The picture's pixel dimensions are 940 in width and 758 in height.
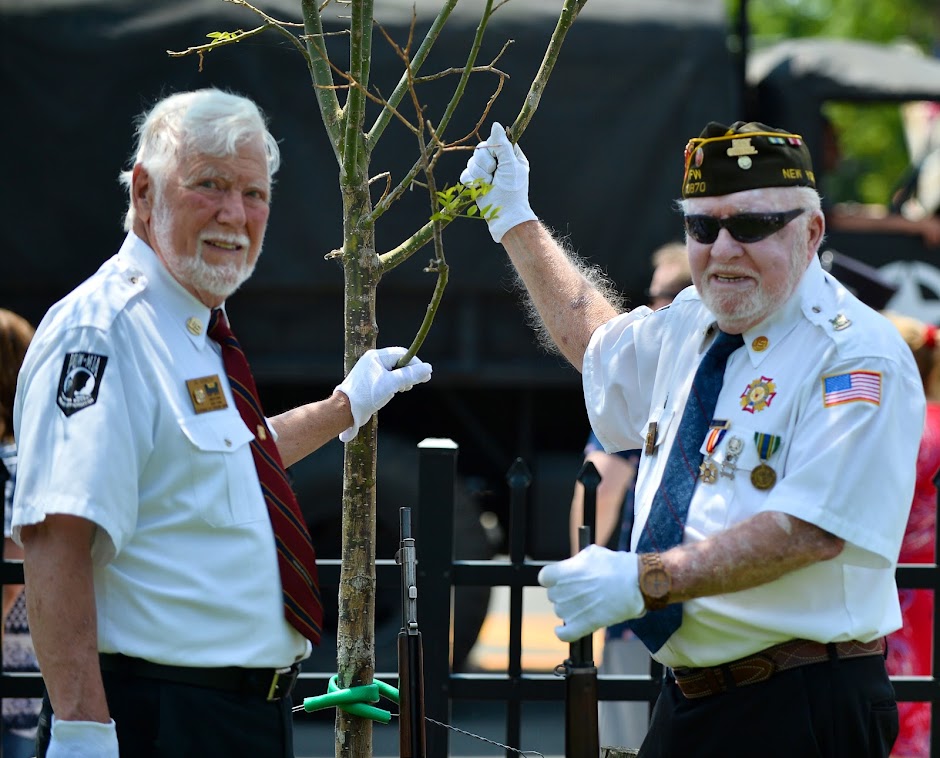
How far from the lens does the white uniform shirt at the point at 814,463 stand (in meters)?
2.45

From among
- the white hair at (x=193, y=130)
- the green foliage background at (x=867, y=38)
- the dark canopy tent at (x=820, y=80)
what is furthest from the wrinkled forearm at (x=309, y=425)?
the green foliage background at (x=867, y=38)

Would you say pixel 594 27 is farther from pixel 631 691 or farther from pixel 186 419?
pixel 186 419

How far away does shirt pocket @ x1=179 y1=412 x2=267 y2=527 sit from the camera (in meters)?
2.39

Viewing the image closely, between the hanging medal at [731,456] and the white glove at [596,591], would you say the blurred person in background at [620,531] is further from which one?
the white glove at [596,591]

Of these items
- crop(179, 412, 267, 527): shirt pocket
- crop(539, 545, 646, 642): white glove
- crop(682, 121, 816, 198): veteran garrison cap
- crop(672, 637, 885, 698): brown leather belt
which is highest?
crop(682, 121, 816, 198): veteran garrison cap

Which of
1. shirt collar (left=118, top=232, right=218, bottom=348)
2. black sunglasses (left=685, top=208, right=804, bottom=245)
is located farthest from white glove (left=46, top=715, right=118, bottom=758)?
black sunglasses (left=685, top=208, right=804, bottom=245)

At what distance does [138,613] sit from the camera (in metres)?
2.33

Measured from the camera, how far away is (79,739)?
2215 millimetres

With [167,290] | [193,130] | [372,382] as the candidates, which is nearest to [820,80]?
[372,382]

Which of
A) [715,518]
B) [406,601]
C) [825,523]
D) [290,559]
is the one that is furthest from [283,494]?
[825,523]

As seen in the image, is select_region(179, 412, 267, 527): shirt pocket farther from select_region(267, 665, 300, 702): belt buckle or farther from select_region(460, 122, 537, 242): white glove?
select_region(460, 122, 537, 242): white glove

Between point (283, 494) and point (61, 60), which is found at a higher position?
point (61, 60)

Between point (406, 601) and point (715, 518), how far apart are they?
0.64 metres

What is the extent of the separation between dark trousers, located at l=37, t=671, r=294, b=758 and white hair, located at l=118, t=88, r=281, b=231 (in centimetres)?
95
